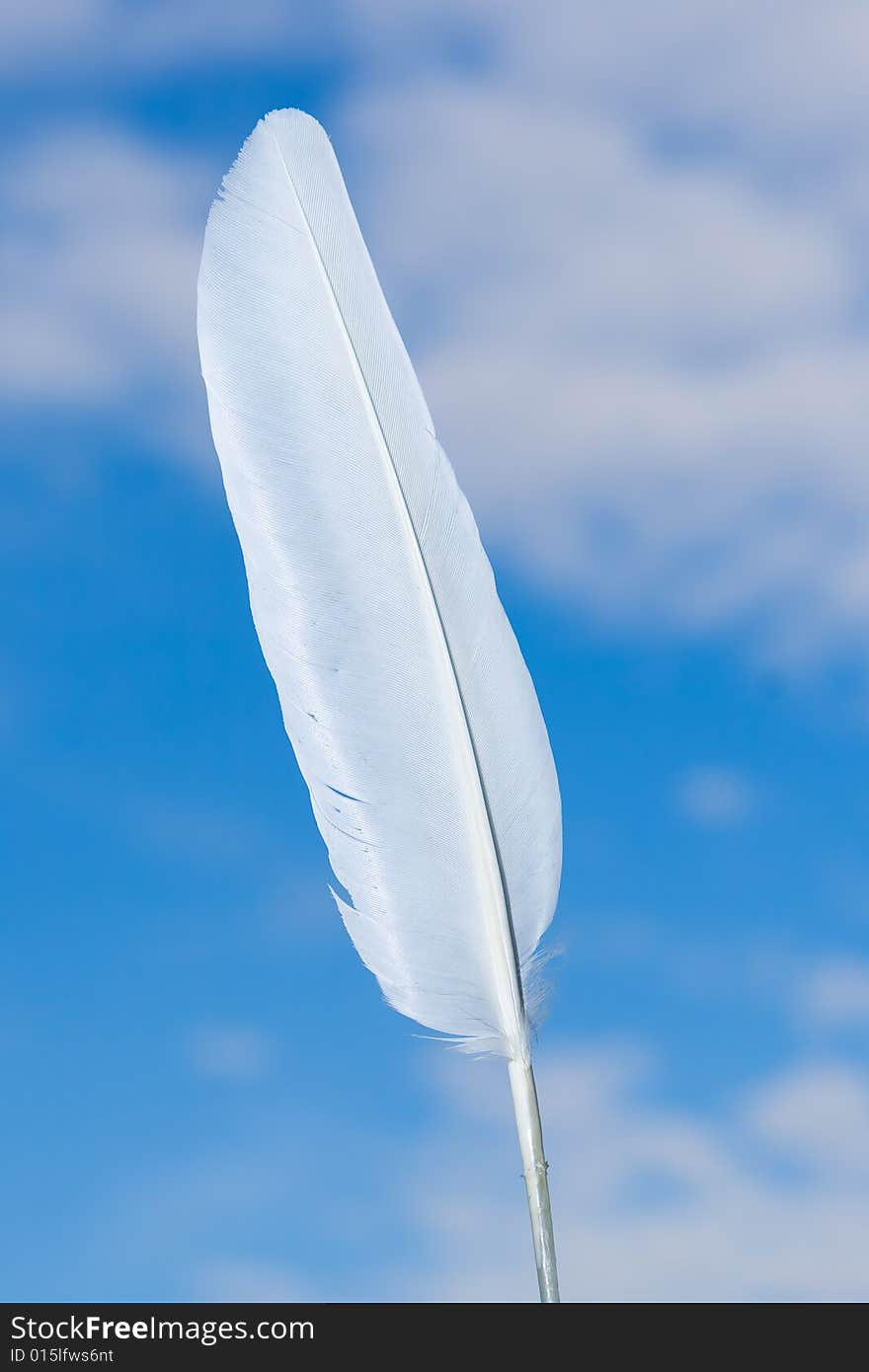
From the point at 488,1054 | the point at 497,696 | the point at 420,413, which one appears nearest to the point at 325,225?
the point at 420,413

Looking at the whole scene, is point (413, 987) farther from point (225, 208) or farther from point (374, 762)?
point (225, 208)

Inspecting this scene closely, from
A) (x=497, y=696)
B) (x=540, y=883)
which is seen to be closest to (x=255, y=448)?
(x=497, y=696)

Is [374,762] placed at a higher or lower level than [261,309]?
lower
